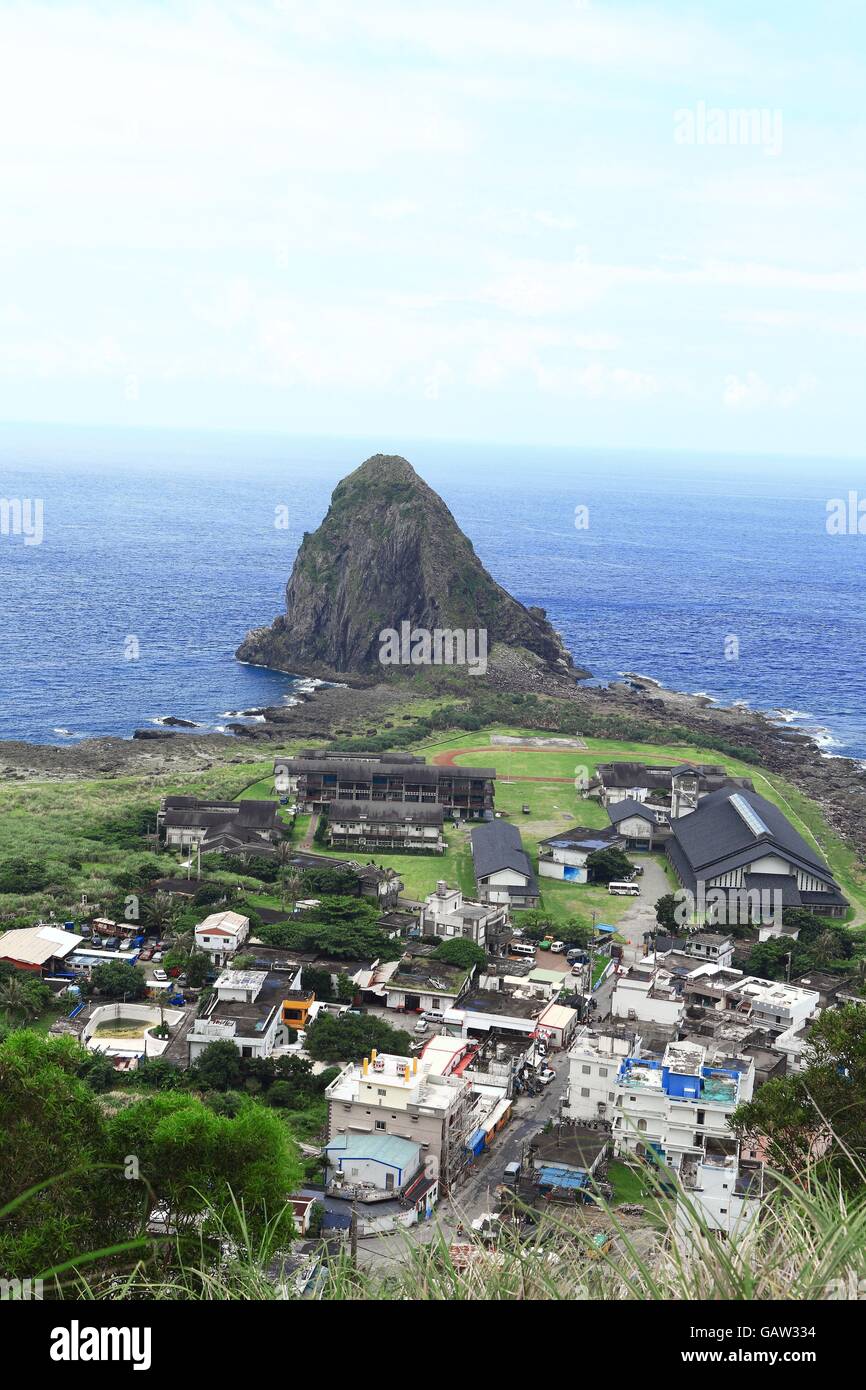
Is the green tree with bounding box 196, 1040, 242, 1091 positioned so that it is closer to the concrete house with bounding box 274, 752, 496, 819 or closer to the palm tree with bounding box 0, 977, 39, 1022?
the palm tree with bounding box 0, 977, 39, 1022

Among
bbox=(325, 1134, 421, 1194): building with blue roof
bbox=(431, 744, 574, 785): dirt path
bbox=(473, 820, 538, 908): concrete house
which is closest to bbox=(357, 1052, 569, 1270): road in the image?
bbox=(325, 1134, 421, 1194): building with blue roof

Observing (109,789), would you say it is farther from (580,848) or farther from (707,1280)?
(707,1280)

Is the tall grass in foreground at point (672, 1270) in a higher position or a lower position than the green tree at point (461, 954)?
higher

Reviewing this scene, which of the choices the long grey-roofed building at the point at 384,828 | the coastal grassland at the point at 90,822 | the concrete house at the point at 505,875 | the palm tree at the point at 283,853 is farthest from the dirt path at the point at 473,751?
the palm tree at the point at 283,853

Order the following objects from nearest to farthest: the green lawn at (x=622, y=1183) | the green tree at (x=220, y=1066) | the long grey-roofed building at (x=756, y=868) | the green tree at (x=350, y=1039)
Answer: the green lawn at (x=622, y=1183)
the green tree at (x=220, y=1066)
the green tree at (x=350, y=1039)
the long grey-roofed building at (x=756, y=868)

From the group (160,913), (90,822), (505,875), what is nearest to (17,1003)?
(160,913)

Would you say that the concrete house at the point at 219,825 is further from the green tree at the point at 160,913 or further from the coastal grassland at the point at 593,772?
the coastal grassland at the point at 593,772

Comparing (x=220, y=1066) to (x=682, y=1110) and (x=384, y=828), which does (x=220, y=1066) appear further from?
(x=384, y=828)

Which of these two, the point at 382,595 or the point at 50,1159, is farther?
the point at 382,595
